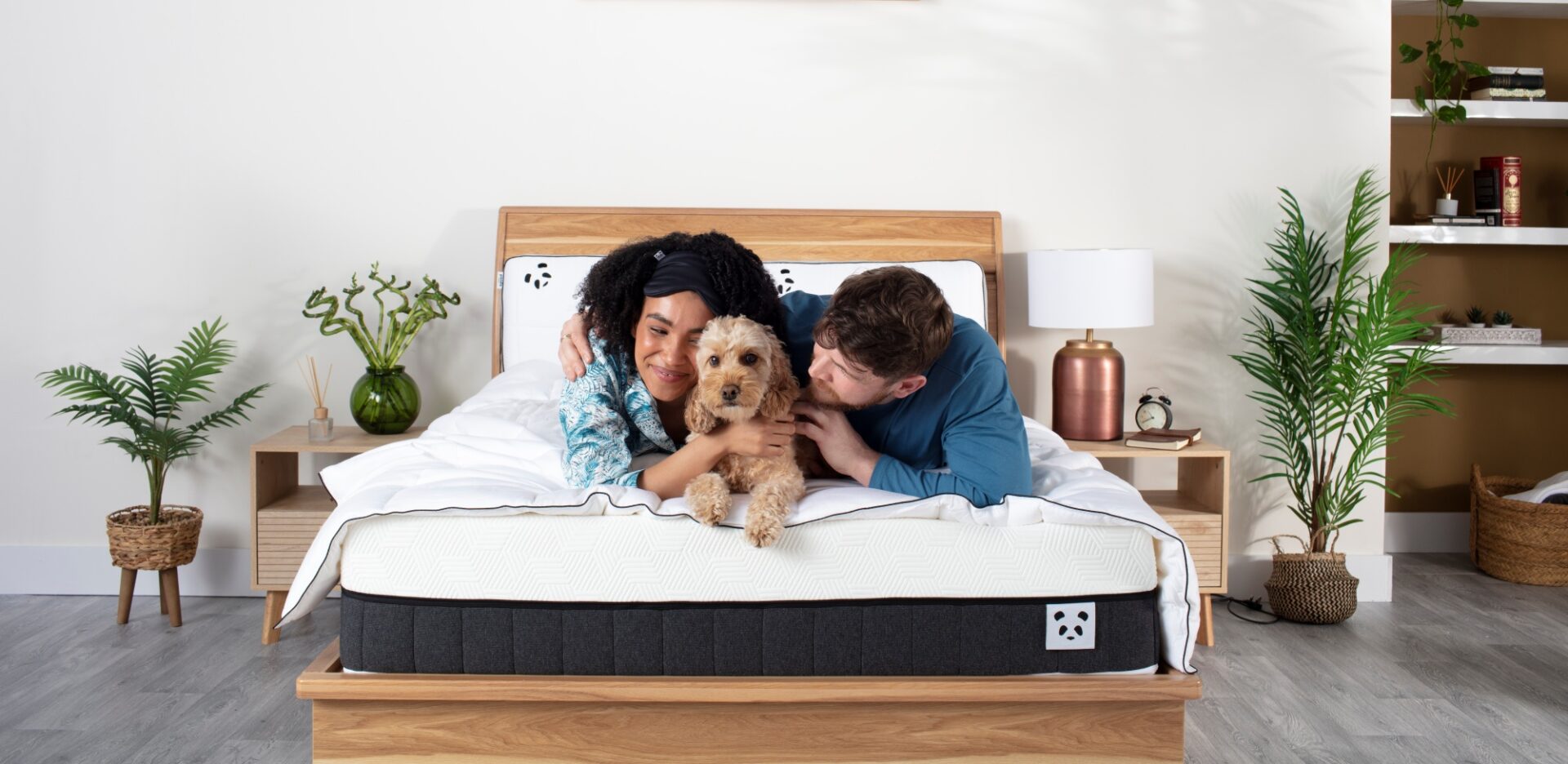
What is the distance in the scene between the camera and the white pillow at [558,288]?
3410 mm

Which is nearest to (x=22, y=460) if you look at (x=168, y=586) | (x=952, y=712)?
(x=168, y=586)

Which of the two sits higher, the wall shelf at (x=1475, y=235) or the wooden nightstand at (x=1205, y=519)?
the wall shelf at (x=1475, y=235)

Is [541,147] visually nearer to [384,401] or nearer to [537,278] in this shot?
[537,278]

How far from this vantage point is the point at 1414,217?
4.25 metres

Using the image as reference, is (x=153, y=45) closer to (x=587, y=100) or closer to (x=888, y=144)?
(x=587, y=100)

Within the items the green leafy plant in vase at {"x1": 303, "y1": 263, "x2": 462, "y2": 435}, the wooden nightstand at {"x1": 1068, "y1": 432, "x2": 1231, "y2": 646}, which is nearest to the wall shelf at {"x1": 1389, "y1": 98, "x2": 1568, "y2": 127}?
the wooden nightstand at {"x1": 1068, "y1": 432, "x2": 1231, "y2": 646}

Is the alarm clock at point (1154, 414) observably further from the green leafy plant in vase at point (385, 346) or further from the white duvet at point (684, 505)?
the green leafy plant in vase at point (385, 346)

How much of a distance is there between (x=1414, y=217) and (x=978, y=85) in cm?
185

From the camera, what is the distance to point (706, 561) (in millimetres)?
2014

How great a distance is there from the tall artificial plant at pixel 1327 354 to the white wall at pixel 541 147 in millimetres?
116

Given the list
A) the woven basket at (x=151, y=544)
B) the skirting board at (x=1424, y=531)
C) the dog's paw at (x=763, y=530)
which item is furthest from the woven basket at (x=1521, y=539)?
the woven basket at (x=151, y=544)

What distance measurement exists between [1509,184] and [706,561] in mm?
3527

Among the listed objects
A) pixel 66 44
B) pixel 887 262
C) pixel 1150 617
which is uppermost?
pixel 66 44

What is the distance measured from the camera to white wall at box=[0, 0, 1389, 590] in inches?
141
